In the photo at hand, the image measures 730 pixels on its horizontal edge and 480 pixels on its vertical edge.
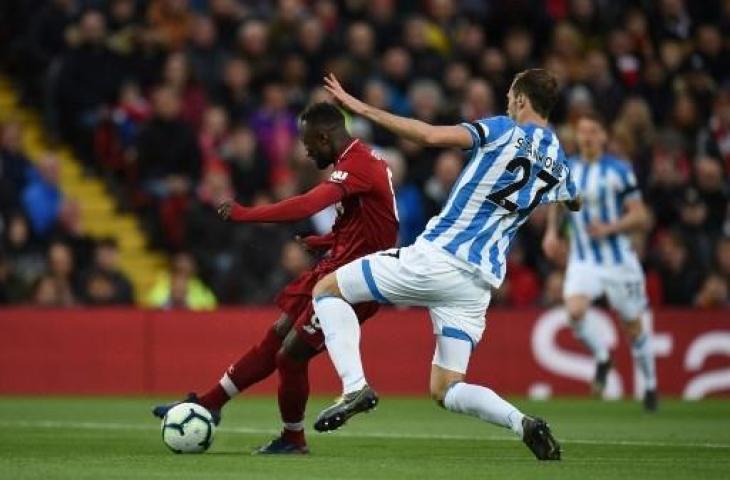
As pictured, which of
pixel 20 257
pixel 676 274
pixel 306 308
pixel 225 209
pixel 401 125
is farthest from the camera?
pixel 676 274

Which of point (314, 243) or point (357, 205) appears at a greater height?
point (357, 205)

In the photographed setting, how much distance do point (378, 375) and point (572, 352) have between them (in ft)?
6.68

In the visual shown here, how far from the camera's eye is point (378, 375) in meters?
18.0

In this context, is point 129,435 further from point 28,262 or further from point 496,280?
point 28,262

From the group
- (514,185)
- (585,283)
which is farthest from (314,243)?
(585,283)

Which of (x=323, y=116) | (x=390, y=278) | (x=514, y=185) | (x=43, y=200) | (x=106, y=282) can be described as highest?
(x=323, y=116)

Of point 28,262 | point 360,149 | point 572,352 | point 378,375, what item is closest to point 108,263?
point 28,262

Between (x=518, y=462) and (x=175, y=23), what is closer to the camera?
(x=518, y=462)

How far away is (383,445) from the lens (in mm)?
11297

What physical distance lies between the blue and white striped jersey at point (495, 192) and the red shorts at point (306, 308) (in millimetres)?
746

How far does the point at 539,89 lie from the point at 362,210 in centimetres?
129

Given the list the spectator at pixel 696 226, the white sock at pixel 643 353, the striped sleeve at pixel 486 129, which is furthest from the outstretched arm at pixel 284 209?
the spectator at pixel 696 226

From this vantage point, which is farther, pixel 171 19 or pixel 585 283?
pixel 171 19

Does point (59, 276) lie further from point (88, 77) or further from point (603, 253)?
point (603, 253)
